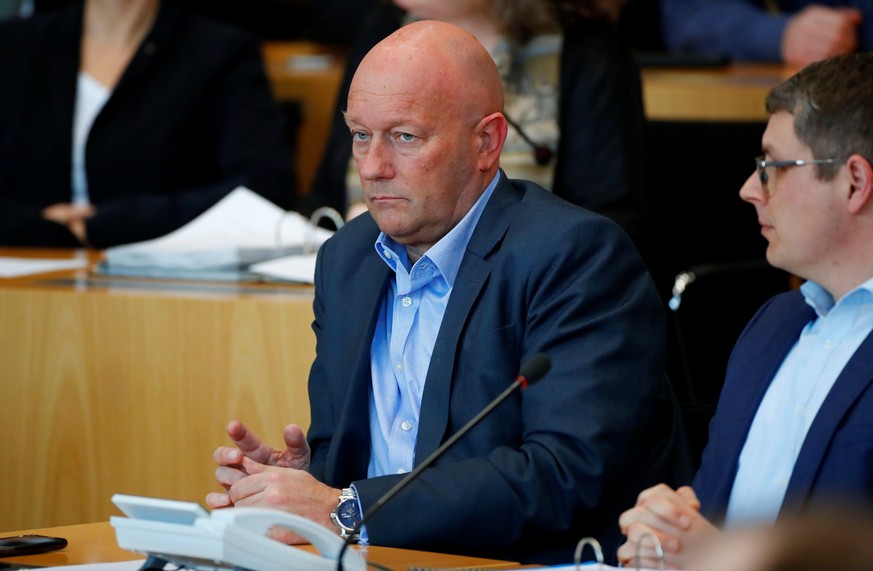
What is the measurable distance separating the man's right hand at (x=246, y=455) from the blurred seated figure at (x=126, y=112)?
75.2 inches

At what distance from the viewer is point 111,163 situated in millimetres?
3969

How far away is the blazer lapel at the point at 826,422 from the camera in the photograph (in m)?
1.82

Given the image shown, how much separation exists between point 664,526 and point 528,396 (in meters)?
0.36

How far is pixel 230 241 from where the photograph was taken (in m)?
3.25

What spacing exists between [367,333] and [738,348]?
22.4 inches

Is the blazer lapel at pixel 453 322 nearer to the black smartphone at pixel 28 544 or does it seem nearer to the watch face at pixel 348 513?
the watch face at pixel 348 513

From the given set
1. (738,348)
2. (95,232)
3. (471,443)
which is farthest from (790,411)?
(95,232)

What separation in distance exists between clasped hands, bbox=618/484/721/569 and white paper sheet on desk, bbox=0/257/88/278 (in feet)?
6.12

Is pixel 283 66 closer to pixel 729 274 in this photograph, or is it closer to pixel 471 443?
pixel 729 274

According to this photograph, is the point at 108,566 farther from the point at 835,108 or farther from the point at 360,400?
the point at 835,108

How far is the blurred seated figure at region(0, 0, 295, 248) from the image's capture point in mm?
3975

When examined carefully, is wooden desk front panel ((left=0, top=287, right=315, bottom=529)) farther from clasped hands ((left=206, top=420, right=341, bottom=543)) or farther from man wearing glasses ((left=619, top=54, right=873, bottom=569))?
man wearing glasses ((left=619, top=54, right=873, bottom=569))

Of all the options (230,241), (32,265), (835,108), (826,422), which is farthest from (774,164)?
(32,265)

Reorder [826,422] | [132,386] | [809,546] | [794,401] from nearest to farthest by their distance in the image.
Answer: [809,546]
[826,422]
[794,401]
[132,386]
